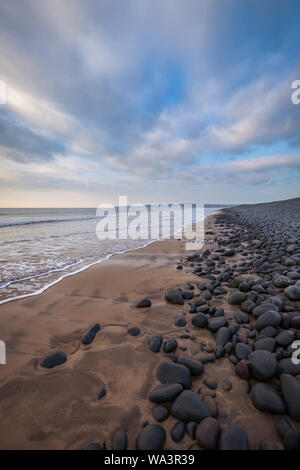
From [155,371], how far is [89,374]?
0.63m

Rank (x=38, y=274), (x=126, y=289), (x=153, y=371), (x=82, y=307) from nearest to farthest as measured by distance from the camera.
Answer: (x=153, y=371) < (x=82, y=307) < (x=126, y=289) < (x=38, y=274)

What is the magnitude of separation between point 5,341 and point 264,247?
6.95 metres

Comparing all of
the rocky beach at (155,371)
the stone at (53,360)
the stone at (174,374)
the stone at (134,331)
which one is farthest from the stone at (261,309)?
the stone at (53,360)

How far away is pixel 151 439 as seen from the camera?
45.7 inches

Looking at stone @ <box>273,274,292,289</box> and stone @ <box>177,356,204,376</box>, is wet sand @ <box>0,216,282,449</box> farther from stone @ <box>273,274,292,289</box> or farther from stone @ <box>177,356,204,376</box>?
stone @ <box>273,274,292,289</box>

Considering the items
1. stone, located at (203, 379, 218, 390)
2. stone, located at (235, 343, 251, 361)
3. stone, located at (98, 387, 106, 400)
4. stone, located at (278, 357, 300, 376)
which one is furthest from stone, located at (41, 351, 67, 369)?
stone, located at (278, 357, 300, 376)

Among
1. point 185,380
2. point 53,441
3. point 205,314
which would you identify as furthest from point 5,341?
point 205,314

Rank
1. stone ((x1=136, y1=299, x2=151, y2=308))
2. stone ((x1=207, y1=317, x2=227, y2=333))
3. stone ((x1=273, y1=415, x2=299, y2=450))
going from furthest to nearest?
1. stone ((x1=136, y1=299, x2=151, y2=308))
2. stone ((x1=207, y1=317, x2=227, y2=333))
3. stone ((x1=273, y1=415, x2=299, y2=450))

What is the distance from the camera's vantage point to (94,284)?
12.6 feet

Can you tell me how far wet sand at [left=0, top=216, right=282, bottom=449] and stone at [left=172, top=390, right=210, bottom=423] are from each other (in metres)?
0.08

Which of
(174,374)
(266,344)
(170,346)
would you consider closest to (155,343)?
(170,346)

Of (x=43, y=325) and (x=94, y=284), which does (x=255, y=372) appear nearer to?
(x=43, y=325)

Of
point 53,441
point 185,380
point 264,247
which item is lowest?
point 53,441

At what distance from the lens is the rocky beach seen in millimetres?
1215
